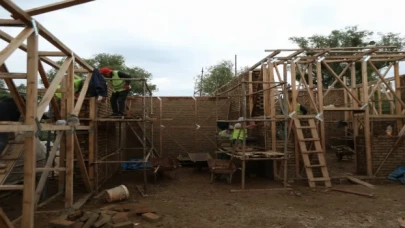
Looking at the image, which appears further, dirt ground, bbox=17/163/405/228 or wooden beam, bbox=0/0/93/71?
dirt ground, bbox=17/163/405/228

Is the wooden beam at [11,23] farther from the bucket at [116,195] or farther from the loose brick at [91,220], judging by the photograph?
the bucket at [116,195]

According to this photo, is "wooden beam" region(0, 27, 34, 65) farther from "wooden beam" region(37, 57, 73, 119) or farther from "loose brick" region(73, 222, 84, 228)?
"loose brick" region(73, 222, 84, 228)

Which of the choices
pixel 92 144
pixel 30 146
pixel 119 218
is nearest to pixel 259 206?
pixel 119 218

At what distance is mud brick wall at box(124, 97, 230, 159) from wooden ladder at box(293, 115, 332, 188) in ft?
16.6

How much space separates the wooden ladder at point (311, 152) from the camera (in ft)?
29.8

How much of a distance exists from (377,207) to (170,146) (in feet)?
29.9

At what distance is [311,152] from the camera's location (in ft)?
30.2

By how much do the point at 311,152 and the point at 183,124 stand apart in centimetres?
665

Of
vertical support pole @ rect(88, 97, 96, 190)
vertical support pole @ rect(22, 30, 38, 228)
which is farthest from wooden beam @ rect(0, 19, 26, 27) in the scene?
vertical support pole @ rect(88, 97, 96, 190)

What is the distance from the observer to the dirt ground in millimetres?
5980

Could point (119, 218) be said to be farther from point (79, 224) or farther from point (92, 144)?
point (92, 144)

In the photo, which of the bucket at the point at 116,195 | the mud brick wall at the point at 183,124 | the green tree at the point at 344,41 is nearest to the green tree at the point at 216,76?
the green tree at the point at 344,41

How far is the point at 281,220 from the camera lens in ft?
19.9

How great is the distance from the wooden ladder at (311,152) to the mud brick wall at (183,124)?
Answer: 199 inches
